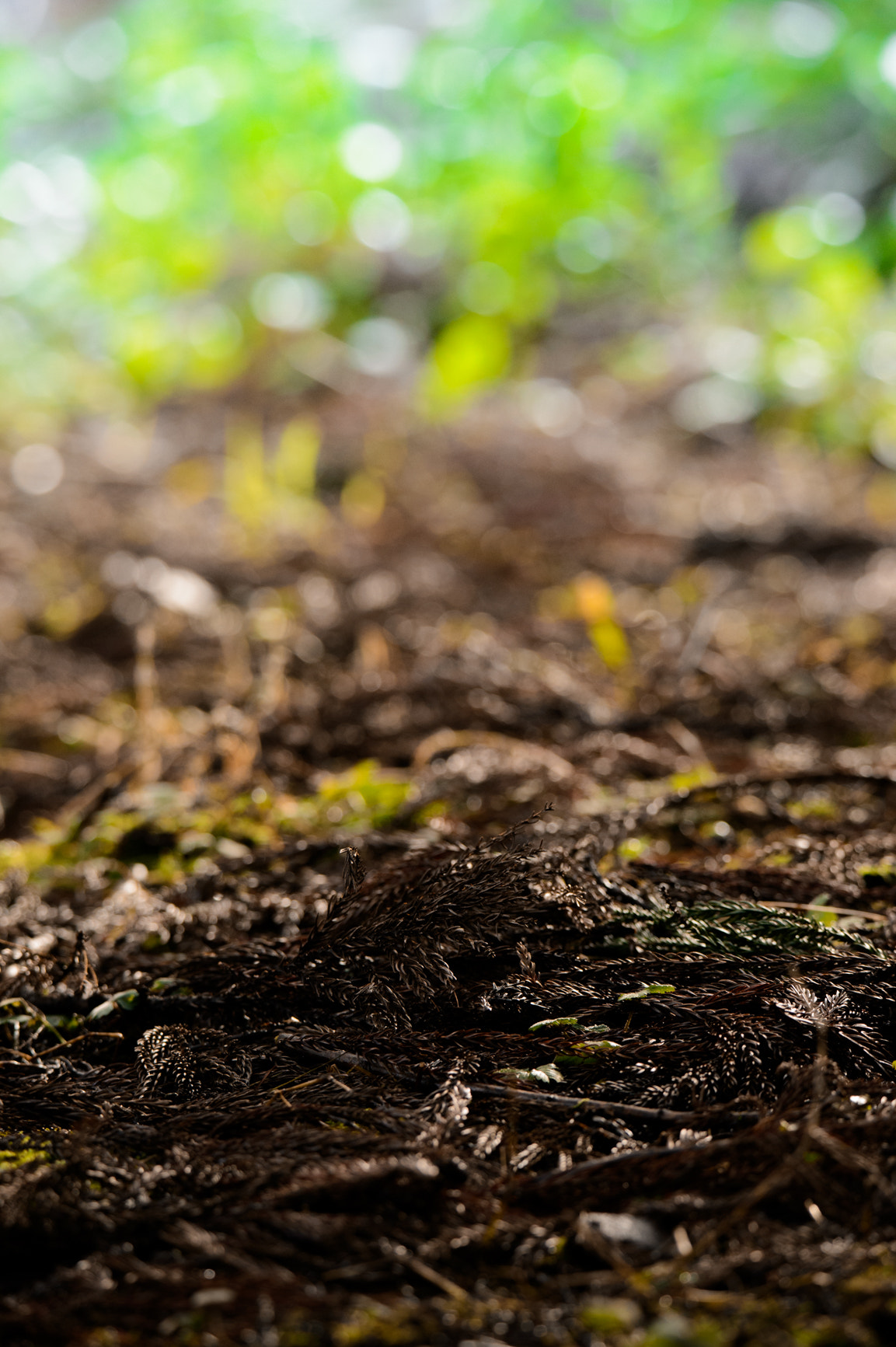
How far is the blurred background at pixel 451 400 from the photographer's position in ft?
6.91

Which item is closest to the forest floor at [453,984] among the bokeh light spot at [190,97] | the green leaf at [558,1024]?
the green leaf at [558,1024]

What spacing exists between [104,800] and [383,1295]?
4.09 feet

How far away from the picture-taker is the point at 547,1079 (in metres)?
0.97

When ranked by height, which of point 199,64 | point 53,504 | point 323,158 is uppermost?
point 199,64

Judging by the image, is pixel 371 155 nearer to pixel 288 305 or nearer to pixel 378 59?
pixel 288 305

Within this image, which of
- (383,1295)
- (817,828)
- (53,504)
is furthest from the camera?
(53,504)

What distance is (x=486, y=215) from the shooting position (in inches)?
216

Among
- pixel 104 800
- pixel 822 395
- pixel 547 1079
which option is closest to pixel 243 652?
pixel 104 800

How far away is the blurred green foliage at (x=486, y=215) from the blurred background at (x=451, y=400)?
3cm

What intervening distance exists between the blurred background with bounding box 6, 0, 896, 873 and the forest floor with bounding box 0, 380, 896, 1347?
0.03 m

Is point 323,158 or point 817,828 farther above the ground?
point 323,158

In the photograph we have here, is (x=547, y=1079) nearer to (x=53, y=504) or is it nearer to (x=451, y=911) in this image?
(x=451, y=911)

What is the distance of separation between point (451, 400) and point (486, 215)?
1.49 m

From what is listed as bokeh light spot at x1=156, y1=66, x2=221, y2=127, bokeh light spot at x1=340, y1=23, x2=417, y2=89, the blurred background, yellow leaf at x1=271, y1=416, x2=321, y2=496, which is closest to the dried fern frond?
the blurred background
